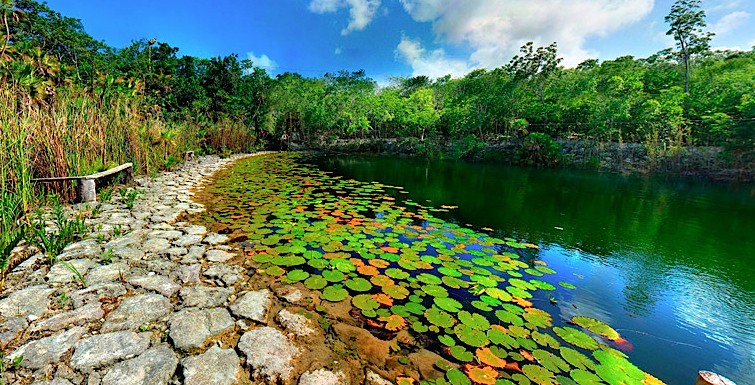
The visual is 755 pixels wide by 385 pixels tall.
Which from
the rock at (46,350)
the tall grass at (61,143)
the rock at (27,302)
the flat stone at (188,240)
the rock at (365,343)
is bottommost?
the rock at (365,343)

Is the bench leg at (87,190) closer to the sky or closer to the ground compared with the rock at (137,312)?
closer to the sky

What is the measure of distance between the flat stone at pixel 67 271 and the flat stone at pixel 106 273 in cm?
6

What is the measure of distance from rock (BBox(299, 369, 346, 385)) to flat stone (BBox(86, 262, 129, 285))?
1.50m

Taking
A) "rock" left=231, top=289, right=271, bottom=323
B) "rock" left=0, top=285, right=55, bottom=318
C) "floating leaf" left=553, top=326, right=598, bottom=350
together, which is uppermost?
"rock" left=0, top=285, right=55, bottom=318

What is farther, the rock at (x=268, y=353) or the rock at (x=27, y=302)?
the rock at (x=27, y=302)

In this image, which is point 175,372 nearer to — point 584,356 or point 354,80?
point 584,356

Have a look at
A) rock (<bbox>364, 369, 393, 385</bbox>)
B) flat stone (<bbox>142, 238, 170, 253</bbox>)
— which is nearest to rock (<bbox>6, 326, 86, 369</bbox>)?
flat stone (<bbox>142, 238, 170, 253</bbox>)

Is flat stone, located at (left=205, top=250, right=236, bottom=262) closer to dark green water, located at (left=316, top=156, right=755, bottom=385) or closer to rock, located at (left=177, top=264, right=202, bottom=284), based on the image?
rock, located at (left=177, top=264, right=202, bottom=284)

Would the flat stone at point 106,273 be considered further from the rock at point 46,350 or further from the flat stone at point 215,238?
the flat stone at point 215,238

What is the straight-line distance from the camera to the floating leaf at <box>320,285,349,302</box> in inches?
76.4

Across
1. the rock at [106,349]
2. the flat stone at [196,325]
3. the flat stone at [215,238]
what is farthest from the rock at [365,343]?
the flat stone at [215,238]

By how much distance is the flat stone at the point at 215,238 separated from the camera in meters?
2.75

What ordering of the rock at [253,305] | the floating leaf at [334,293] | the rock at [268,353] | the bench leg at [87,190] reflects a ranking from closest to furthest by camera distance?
the rock at [268,353]
the rock at [253,305]
the floating leaf at [334,293]
the bench leg at [87,190]

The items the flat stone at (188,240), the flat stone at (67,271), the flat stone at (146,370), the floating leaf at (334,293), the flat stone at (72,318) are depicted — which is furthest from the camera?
the flat stone at (188,240)
